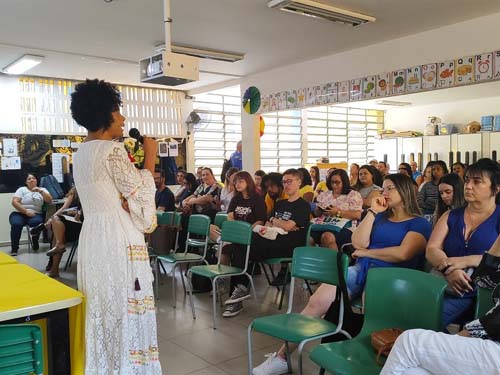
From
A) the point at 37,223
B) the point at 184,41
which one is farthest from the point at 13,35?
the point at 37,223

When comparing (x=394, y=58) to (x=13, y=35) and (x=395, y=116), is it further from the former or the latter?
(x=395, y=116)

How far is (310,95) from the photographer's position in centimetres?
692

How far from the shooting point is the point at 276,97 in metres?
7.46

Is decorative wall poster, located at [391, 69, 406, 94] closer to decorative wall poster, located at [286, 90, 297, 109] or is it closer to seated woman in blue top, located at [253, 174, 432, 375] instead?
decorative wall poster, located at [286, 90, 297, 109]

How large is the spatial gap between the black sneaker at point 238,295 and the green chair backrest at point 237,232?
16.4 inches

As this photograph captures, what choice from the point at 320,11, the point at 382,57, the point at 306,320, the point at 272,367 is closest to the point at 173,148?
the point at 382,57

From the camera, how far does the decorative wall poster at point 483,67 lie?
16.1 feet

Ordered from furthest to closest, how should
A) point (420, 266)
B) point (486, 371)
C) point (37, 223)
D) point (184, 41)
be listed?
point (37, 223)
point (184, 41)
point (420, 266)
point (486, 371)

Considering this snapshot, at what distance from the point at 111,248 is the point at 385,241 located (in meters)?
1.72

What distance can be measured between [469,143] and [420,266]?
8036 mm

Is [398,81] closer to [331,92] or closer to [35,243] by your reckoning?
[331,92]

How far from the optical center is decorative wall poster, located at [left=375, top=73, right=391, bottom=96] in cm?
588

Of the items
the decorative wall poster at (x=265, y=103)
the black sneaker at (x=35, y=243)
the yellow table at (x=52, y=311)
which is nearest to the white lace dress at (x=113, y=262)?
the yellow table at (x=52, y=311)

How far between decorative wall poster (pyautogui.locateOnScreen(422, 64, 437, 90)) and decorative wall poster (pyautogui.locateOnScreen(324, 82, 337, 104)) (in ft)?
4.43
